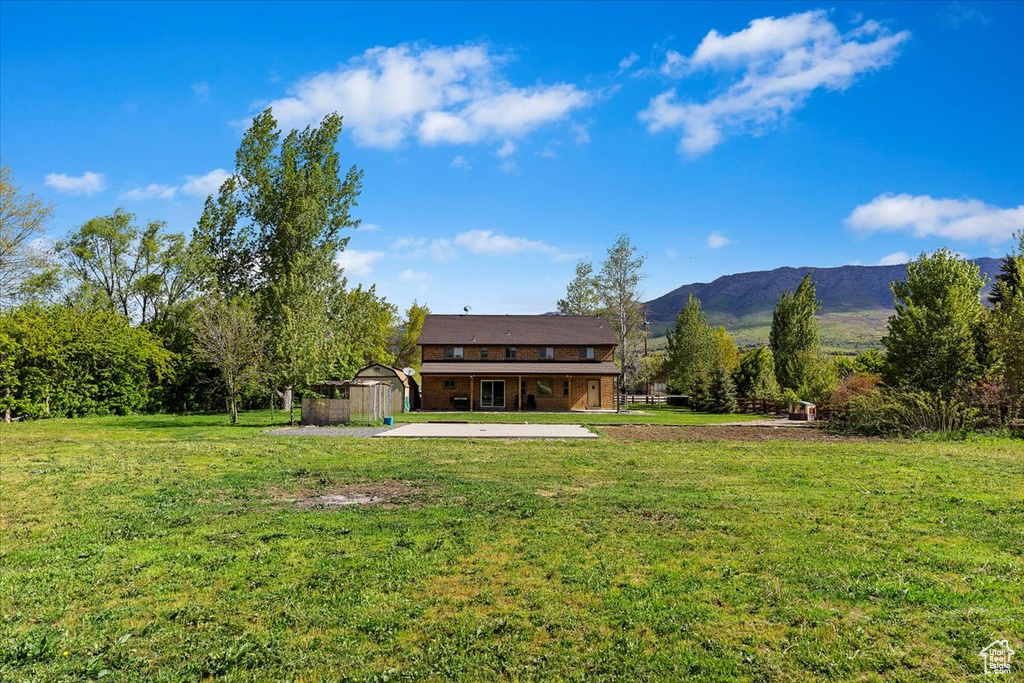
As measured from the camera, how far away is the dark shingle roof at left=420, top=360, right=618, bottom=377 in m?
39.5

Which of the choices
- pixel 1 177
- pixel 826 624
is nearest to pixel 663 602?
pixel 826 624

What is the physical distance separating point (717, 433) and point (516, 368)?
19331 millimetres

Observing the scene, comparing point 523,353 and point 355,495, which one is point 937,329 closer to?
point 355,495

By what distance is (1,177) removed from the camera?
92.4 feet

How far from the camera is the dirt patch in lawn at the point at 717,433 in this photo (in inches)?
821

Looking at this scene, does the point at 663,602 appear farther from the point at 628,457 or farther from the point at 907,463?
the point at 907,463

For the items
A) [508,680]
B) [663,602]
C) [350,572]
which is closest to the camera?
[508,680]

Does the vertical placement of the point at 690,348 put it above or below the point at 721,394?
above

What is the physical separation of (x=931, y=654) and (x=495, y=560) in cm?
396

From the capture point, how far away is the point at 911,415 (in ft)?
74.6

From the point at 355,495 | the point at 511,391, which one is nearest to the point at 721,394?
the point at 511,391

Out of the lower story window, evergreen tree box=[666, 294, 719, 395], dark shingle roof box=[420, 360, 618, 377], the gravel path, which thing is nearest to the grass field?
the gravel path

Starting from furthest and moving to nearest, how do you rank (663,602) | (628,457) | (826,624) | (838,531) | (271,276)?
(271,276) < (628,457) < (838,531) < (663,602) < (826,624)

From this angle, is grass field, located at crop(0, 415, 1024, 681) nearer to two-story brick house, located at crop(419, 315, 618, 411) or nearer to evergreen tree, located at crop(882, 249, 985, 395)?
evergreen tree, located at crop(882, 249, 985, 395)
